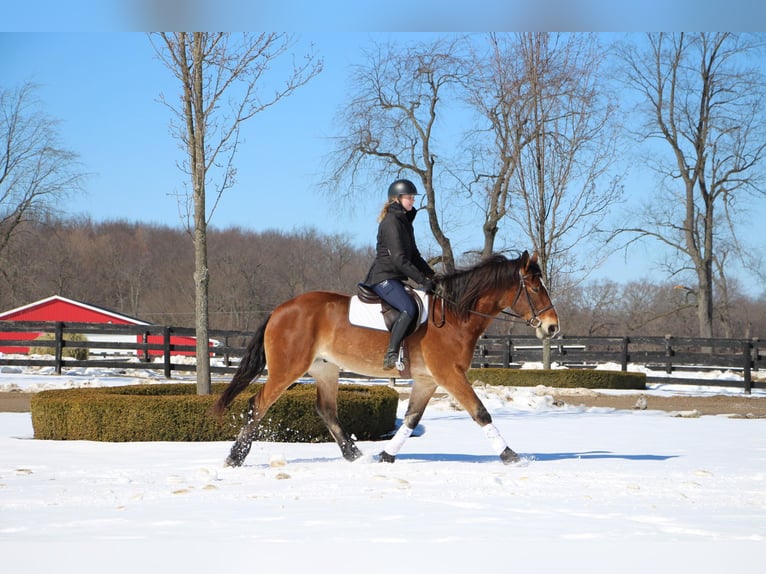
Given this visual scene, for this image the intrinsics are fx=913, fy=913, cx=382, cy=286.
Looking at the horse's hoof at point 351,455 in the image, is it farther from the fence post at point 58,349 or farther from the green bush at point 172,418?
the fence post at point 58,349

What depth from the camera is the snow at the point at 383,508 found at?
4.61 meters

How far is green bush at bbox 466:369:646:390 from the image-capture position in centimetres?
2353

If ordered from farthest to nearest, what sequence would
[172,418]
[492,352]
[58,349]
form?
[492,352]
[58,349]
[172,418]

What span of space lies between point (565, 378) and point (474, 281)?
15.9 meters

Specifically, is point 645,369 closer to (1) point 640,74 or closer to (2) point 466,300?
(1) point 640,74

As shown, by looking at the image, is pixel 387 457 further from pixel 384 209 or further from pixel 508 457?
pixel 384 209

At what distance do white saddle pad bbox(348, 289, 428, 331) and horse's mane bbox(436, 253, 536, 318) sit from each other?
0.84 ft

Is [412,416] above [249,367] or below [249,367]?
below

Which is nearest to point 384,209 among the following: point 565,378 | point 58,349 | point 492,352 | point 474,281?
point 474,281

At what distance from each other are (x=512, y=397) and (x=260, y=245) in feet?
200

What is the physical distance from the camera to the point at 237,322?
6825 centimetres

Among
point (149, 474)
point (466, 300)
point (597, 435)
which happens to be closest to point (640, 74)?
point (597, 435)

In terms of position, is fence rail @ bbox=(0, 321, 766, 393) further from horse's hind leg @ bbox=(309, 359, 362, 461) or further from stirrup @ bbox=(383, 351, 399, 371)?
stirrup @ bbox=(383, 351, 399, 371)

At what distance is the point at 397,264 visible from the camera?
319 inches
